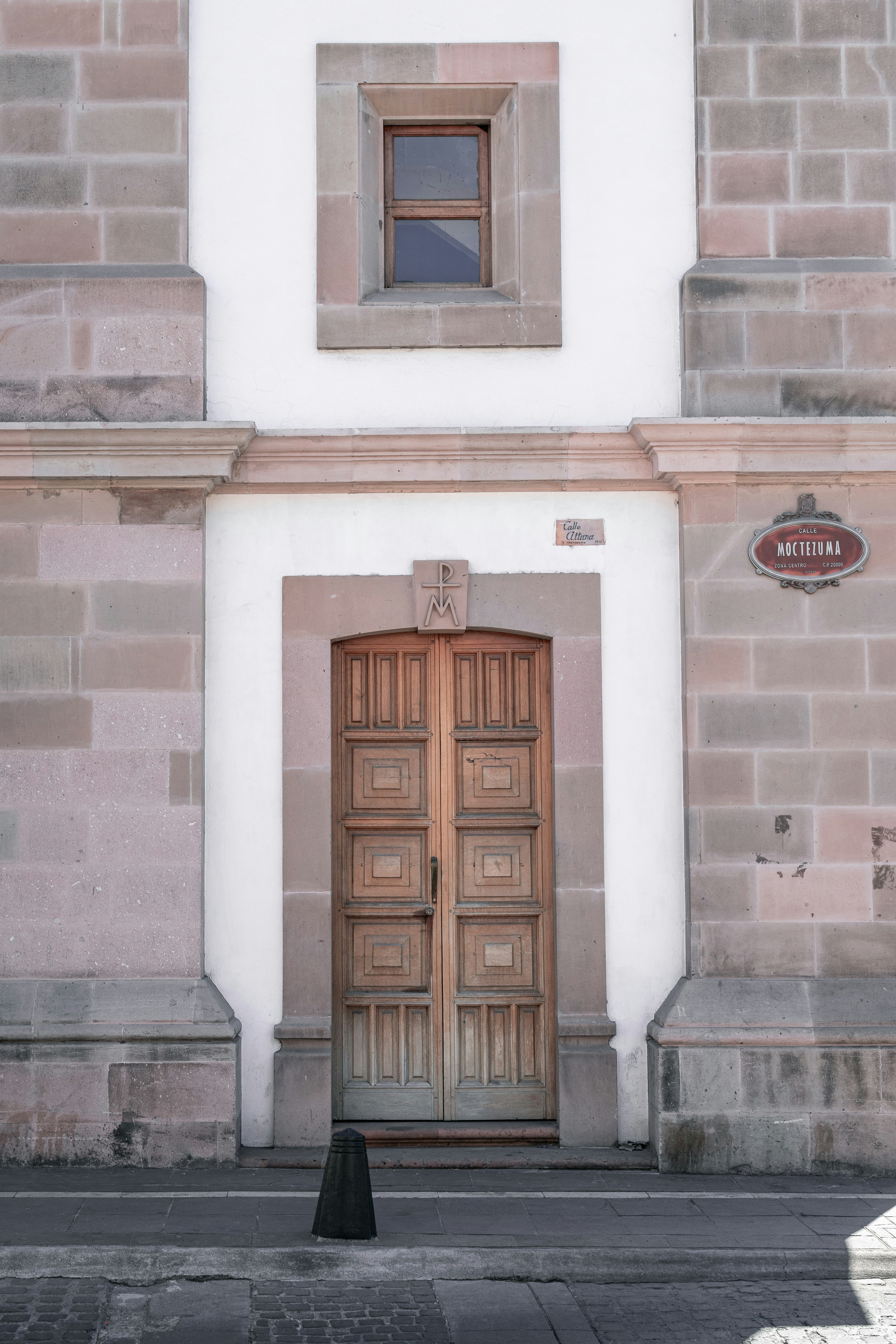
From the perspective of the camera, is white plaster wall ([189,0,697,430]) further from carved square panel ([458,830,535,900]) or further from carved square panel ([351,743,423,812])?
carved square panel ([458,830,535,900])

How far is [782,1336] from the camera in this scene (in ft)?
16.4

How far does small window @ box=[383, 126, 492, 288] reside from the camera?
7973mm

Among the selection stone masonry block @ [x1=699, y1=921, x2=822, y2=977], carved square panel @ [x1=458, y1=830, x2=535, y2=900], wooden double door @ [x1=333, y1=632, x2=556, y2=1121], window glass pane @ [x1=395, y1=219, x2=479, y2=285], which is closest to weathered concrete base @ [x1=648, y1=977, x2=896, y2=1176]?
stone masonry block @ [x1=699, y1=921, x2=822, y2=977]

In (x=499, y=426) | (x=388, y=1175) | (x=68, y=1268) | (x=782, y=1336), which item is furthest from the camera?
(x=499, y=426)

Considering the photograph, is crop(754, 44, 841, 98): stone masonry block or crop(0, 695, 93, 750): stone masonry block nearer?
crop(0, 695, 93, 750): stone masonry block

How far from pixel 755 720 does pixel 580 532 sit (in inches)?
60.4

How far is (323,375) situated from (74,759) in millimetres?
2739

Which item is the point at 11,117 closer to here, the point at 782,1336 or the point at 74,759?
the point at 74,759

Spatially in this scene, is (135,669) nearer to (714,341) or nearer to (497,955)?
(497,955)

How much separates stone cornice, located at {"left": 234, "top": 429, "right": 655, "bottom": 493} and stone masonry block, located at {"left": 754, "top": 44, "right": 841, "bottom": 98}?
7.61 ft

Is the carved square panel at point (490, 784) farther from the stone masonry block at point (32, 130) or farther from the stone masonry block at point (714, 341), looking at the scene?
the stone masonry block at point (32, 130)

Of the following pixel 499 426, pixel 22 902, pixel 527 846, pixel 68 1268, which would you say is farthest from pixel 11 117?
pixel 68 1268

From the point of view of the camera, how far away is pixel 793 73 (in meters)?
7.59

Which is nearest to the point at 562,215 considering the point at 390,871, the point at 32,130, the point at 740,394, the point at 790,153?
the point at 790,153
